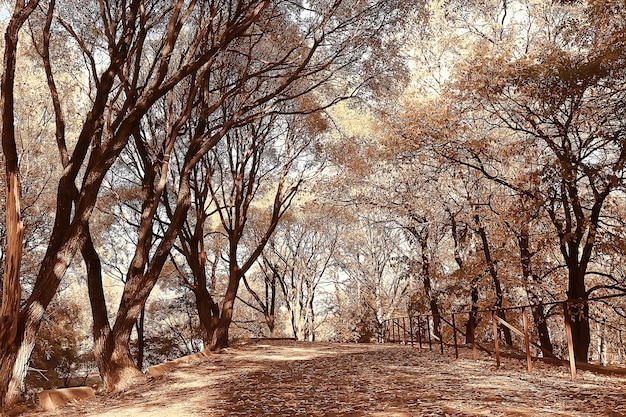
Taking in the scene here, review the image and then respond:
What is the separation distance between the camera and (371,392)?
600cm

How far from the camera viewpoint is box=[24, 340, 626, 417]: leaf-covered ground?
16.1 feet

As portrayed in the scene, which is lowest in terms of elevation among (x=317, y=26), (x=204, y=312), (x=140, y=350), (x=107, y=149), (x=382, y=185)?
(x=140, y=350)

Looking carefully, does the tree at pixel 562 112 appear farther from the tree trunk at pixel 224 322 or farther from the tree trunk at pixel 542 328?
the tree trunk at pixel 224 322

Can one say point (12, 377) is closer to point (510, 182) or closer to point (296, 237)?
point (510, 182)

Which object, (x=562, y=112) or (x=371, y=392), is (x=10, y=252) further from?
(x=562, y=112)

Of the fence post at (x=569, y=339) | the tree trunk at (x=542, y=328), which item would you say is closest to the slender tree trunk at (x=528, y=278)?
the tree trunk at (x=542, y=328)

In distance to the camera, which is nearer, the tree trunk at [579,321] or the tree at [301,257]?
the tree trunk at [579,321]

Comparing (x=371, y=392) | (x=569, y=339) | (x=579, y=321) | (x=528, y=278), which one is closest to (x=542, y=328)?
(x=528, y=278)

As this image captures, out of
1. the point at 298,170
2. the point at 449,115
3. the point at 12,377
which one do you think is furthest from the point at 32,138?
the point at 449,115

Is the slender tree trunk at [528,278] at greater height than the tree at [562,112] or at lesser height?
lesser

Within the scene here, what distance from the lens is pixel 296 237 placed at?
22328 millimetres

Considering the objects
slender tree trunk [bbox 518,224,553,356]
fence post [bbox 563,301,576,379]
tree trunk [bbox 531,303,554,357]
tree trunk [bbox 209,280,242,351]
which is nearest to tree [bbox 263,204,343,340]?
tree trunk [bbox 209,280,242,351]

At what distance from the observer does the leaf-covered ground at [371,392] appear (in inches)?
193

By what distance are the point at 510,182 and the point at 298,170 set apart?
712cm
